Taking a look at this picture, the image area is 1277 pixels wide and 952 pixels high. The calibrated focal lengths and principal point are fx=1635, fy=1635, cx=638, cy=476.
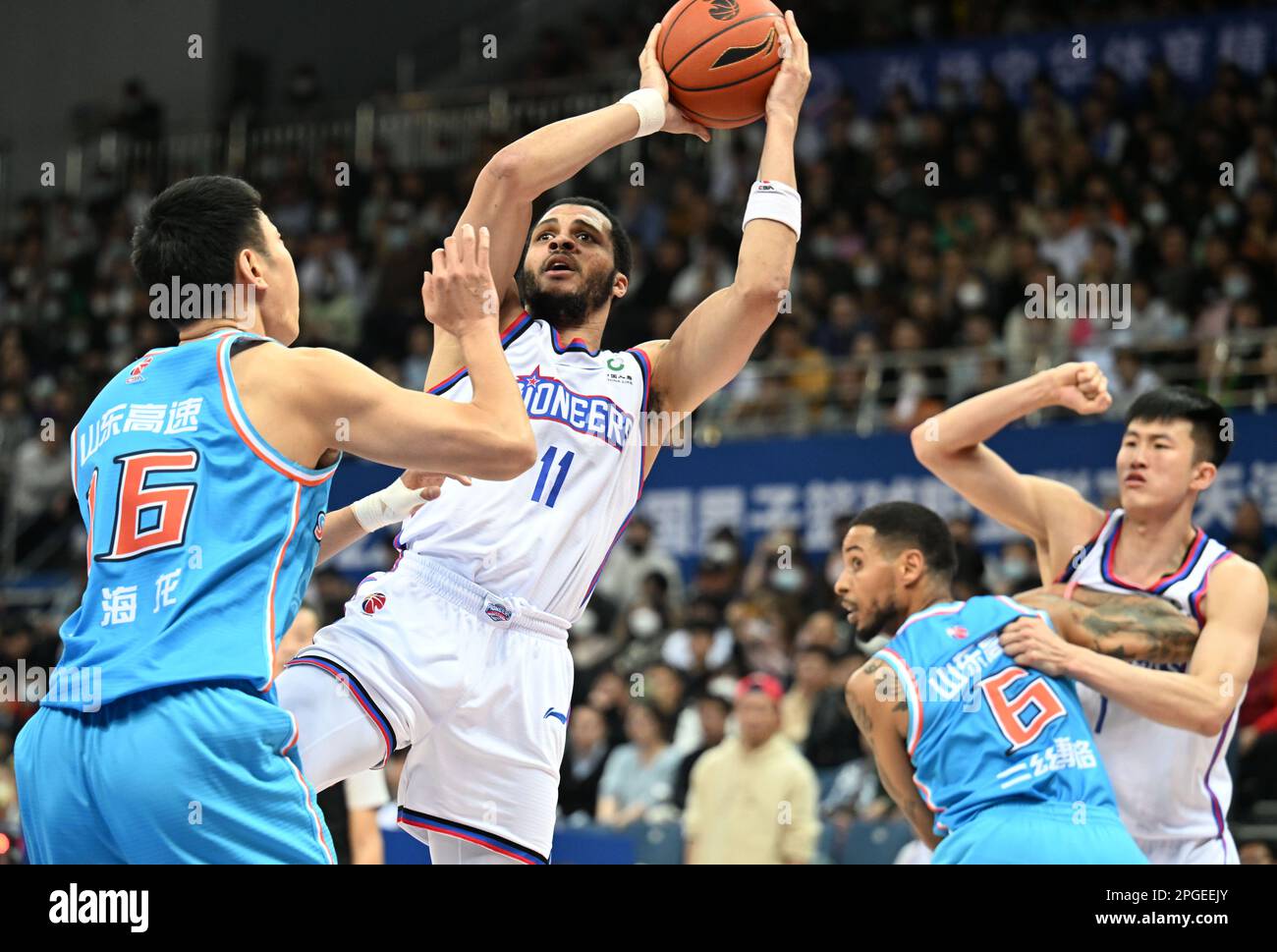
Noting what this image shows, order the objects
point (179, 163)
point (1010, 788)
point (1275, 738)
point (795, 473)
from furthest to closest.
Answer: point (179, 163)
point (795, 473)
point (1275, 738)
point (1010, 788)

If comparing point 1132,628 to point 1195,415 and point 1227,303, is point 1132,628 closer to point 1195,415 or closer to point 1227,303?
point 1195,415

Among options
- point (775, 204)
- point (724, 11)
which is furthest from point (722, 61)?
point (775, 204)

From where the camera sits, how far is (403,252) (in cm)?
1606

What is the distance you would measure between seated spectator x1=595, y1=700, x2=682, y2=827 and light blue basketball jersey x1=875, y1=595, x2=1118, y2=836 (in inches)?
199

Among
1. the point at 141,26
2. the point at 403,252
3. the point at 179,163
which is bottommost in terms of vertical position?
the point at 403,252

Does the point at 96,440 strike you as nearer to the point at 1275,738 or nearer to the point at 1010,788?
the point at 1010,788

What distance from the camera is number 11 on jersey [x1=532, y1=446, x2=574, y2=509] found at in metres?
4.76

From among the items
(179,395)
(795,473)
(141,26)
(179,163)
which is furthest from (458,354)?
(141,26)

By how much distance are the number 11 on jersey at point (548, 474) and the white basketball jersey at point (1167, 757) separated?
1.79m

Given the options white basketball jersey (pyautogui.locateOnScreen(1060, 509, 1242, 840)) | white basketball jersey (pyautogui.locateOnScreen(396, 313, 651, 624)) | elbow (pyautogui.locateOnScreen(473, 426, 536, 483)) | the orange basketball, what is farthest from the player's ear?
white basketball jersey (pyautogui.locateOnScreen(1060, 509, 1242, 840))

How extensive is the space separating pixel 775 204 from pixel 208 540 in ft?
7.10

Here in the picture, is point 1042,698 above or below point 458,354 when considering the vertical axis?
below
